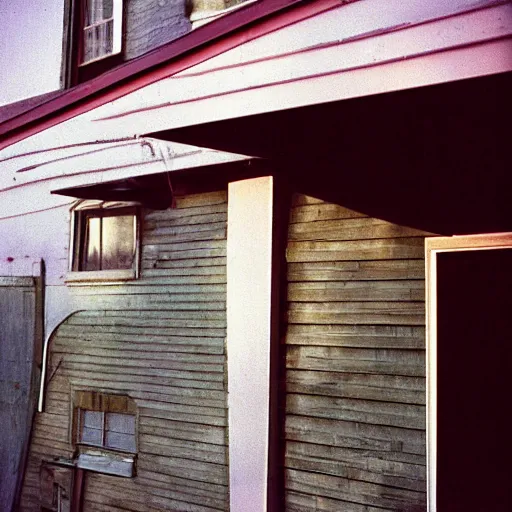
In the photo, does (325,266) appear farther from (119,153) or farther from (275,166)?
(119,153)

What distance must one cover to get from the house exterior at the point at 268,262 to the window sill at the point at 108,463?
2 centimetres

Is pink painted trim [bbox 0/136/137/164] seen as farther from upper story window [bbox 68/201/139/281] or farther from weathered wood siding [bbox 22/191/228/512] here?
weathered wood siding [bbox 22/191/228/512]

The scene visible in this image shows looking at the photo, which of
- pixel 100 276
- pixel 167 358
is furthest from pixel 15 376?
pixel 167 358

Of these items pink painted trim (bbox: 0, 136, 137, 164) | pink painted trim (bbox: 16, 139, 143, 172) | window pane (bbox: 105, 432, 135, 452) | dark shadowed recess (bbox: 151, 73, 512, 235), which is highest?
pink painted trim (bbox: 0, 136, 137, 164)

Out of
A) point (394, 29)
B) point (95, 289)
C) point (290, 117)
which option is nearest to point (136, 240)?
point (95, 289)

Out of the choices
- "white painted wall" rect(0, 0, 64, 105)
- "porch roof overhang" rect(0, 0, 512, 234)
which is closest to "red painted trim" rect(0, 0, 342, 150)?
"porch roof overhang" rect(0, 0, 512, 234)

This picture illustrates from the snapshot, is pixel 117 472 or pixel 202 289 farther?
pixel 117 472

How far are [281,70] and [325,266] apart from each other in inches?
70.5

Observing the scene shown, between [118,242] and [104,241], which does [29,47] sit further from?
[118,242]

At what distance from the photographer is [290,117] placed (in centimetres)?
401

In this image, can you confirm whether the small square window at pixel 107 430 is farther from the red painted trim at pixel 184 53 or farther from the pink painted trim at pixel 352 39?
the pink painted trim at pixel 352 39

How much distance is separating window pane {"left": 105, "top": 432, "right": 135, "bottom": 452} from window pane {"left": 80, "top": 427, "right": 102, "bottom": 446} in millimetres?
127

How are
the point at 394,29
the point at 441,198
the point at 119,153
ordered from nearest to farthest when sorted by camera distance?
the point at 394,29 → the point at 441,198 → the point at 119,153

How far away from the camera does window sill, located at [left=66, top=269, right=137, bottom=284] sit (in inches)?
257
